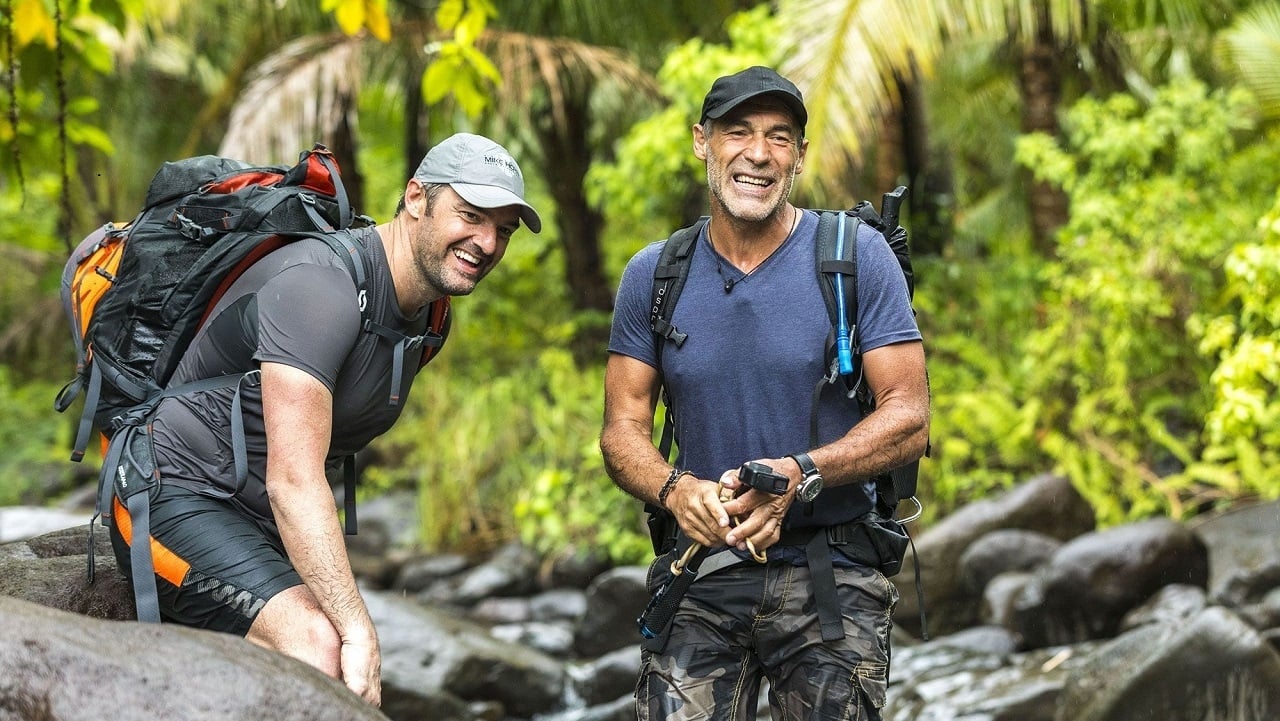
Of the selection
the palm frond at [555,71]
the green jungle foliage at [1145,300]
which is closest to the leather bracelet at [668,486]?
the green jungle foliage at [1145,300]

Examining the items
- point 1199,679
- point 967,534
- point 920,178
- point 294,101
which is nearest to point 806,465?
point 1199,679

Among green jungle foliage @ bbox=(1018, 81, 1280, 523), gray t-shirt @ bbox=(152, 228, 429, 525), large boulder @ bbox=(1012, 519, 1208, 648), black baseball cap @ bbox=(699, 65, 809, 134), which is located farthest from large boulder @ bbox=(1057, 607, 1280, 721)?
gray t-shirt @ bbox=(152, 228, 429, 525)

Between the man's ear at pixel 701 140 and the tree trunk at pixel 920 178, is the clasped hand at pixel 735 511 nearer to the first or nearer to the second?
the man's ear at pixel 701 140

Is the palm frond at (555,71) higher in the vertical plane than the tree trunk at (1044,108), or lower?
higher

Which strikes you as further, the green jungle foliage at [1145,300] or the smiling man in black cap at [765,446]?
the green jungle foliage at [1145,300]

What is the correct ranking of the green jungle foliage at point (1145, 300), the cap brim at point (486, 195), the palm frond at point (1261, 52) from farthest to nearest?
the palm frond at point (1261, 52)
the green jungle foliage at point (1145, 300)
the cap brim at point (486, 195)

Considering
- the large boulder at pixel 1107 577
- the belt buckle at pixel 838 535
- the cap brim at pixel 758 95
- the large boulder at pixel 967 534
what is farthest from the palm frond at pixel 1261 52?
the belt buckle at pixel 838 535

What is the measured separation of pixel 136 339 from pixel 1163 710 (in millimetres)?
5360

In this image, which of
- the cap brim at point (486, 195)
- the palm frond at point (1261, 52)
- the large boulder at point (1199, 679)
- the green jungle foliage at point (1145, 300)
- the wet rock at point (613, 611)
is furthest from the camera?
the palm frond at point (1261, 52)

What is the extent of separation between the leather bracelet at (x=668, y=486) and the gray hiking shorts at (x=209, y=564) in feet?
3.08

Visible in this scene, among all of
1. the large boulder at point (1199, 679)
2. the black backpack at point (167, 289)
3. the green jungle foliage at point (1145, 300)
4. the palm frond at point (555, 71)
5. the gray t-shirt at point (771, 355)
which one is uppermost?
the palm frond at point (555, 71)

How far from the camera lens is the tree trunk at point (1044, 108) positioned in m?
12.3

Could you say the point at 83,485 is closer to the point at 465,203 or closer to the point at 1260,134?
the point at 1260,134

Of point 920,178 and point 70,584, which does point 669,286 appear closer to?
point 70,584
